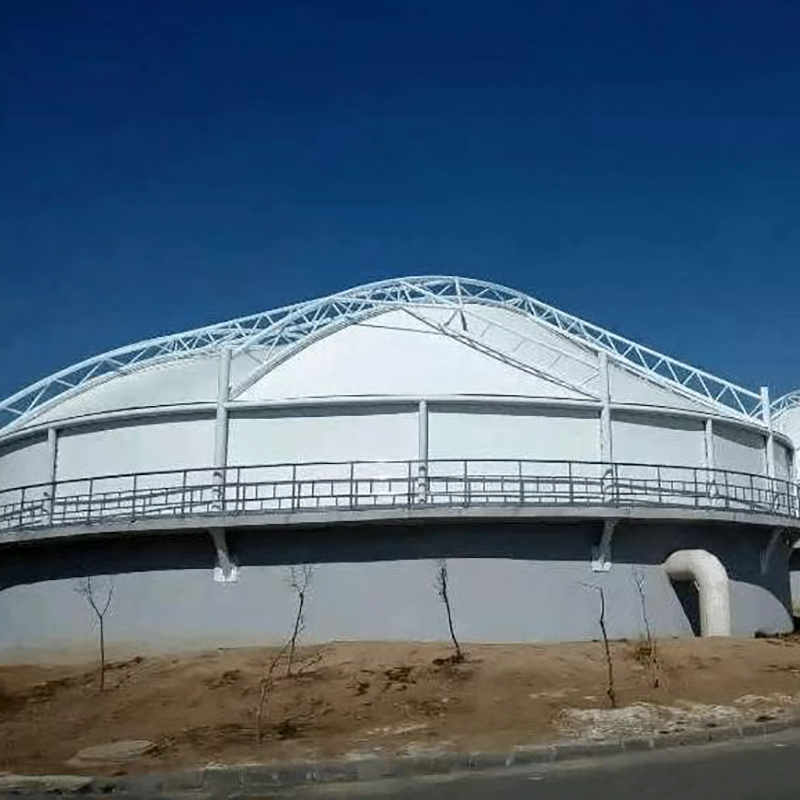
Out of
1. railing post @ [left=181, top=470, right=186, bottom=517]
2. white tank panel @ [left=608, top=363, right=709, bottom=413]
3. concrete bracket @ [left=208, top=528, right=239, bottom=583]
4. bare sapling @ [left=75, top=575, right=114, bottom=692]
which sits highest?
white tank panel @ [left=608, top=363, right=709, bottom=413]

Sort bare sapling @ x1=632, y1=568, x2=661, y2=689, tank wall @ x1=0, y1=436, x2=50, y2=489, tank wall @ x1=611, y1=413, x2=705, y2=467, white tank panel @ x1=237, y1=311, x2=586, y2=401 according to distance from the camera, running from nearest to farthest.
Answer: bare sapling @ x1=632, y1=568, x2=661, y2=689 → tank wall @ x1=611, y1=413, x2=705, y2=467 → white tank panel @ x1=237, y1=311, x2=586, y2=401 → tank wall @ x1=0, y1=436, x2=50, y2=489

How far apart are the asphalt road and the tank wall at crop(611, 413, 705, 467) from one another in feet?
50.8

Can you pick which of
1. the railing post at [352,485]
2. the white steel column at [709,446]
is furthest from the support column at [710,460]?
the railing post at [352,485]

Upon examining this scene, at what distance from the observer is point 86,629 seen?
2570 centimetres

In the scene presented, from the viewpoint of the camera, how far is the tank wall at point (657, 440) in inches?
1094

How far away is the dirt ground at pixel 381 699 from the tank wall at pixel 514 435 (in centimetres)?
543

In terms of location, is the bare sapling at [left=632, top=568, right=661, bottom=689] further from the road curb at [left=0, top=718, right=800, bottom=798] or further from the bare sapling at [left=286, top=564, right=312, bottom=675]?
the bare sapling at [left=286, top=564, right=312, bottom=675]

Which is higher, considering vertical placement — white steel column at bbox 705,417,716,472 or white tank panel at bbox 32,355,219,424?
white tank panel at bbox 32,355,219,424

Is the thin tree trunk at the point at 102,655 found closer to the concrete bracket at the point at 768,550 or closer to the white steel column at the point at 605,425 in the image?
the white steel column at the point at 605,425

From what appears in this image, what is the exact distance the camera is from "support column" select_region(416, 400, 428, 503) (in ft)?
82.5

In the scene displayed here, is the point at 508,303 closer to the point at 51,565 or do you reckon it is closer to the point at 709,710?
the point at 51,565

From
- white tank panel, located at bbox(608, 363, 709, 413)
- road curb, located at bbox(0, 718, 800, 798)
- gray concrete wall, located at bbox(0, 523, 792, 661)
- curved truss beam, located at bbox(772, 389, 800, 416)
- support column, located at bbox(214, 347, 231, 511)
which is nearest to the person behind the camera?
road curb, located at bbox(0, 718, 800, 798)

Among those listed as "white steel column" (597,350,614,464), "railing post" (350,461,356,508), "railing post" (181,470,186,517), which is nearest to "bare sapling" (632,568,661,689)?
"white steel column" (597,350,614,464)

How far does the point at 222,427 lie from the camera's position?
26672mm
